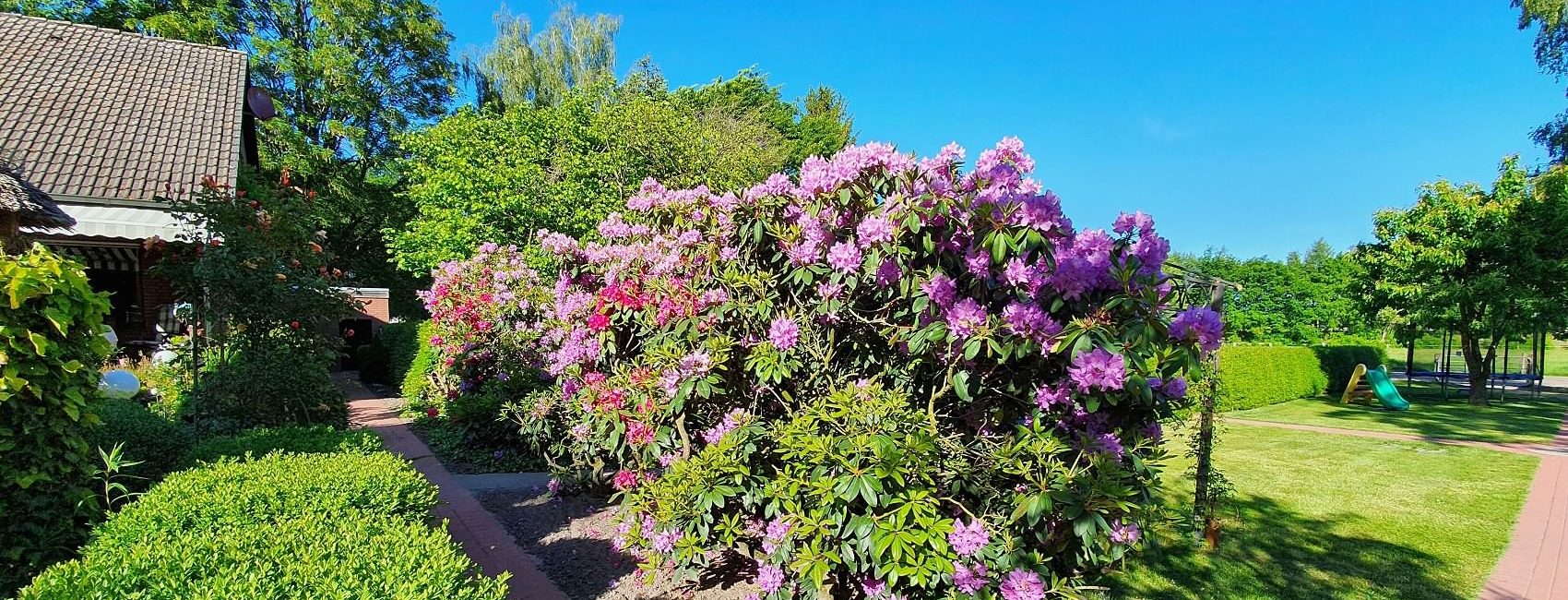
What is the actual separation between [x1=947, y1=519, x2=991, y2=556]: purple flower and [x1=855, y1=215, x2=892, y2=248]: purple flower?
106 centimetres

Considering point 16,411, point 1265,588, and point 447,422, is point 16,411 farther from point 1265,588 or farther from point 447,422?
point 1265,588

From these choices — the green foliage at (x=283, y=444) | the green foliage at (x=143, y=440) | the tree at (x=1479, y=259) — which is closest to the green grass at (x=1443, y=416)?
the tree at (x=1479, y=259)

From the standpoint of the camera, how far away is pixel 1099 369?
2.23m

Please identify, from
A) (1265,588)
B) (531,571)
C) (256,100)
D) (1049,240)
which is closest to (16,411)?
(531,571)

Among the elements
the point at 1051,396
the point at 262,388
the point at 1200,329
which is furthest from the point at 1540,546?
the point at 262,388

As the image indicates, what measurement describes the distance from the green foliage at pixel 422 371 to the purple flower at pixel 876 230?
9.57m

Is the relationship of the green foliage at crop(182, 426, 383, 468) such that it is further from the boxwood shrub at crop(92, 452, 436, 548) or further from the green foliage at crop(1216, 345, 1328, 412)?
the green foliage at crop(1216, 345, 1328, 412)

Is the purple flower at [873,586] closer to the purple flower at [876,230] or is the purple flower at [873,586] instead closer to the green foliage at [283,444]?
the purple flower at [876,230]

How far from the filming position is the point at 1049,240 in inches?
96.8

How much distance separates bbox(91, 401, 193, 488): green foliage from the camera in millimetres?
3969

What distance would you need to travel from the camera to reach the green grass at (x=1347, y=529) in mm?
4301

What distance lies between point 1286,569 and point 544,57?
24969 millimetres

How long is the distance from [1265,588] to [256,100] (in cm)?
1633

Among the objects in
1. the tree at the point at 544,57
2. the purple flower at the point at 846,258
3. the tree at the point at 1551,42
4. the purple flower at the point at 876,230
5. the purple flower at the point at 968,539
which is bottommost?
the purple flower at the point at 968,539
